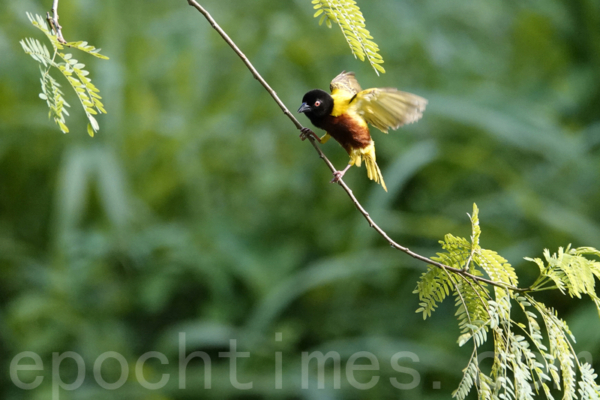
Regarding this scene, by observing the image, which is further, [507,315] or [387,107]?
[387,107]

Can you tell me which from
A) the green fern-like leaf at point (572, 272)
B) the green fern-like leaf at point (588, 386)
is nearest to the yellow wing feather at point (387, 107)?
the green fern-like leaf at point (572, 272)

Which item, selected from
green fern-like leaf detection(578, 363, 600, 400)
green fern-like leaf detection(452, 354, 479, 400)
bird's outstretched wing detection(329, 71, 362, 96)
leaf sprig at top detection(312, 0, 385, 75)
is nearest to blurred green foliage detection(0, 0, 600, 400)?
bird's outstretched wing detection(329, 71, 362, 96)

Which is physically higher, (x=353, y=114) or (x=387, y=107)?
(x=353, y=114)

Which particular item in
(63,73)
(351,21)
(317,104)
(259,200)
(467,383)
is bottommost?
(467,383)

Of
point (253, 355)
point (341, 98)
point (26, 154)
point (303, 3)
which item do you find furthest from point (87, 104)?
point (303, 3)

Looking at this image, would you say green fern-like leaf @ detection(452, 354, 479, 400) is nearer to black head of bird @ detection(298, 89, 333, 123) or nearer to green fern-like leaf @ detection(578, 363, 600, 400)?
green fern-like leaf @ detection(578, 363, 600, 400)

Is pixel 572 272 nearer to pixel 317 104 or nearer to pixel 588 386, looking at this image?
pixel 588 386

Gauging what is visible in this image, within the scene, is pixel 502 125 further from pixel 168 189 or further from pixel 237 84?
pixel 168 189

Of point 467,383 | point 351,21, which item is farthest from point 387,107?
point 467,383
